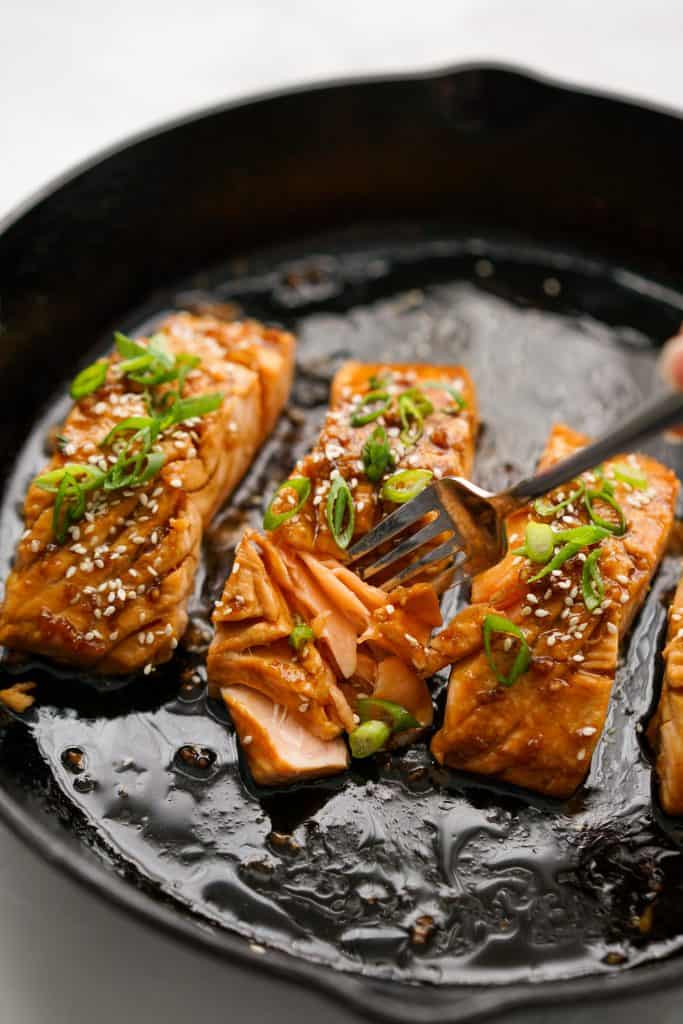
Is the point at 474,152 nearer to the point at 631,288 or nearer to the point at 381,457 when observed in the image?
the point at 631,288

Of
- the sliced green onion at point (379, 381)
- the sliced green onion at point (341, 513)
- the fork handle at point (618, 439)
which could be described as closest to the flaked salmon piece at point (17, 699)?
the sliced green onion at point (341, 513)

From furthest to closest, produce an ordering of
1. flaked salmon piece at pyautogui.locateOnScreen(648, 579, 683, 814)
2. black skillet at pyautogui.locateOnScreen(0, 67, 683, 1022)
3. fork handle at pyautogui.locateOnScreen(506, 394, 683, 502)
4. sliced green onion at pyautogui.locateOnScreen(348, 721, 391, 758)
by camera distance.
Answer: sliced green onion at pyautogui.locateOnScreen(348, 721, 391, 758), flaked salmon piece at pyautogui.locateOnScreen(648, 579, 683, 814), black skillet at pyautogui.locateOnScreen(0, 67, 683, 1022), fork handle at pyautogui.locateOnScreen(506, 394, 683, 502)

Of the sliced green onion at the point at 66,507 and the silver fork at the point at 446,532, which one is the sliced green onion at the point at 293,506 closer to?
the silver fork at the point at 446,532

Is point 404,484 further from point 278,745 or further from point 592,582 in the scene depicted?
point 278,745

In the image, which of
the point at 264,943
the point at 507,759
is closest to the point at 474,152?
the point at 507,759

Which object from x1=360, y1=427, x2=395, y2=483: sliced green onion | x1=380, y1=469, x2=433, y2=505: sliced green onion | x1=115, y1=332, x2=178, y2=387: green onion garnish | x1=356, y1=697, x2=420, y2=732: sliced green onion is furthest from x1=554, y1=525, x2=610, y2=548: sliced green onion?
x1=115, y1=332, x2=178, y2=387: green onion garnish

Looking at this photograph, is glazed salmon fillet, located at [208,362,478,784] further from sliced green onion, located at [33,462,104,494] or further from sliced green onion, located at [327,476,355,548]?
sliced green onion, located at [33,462,104,494]
